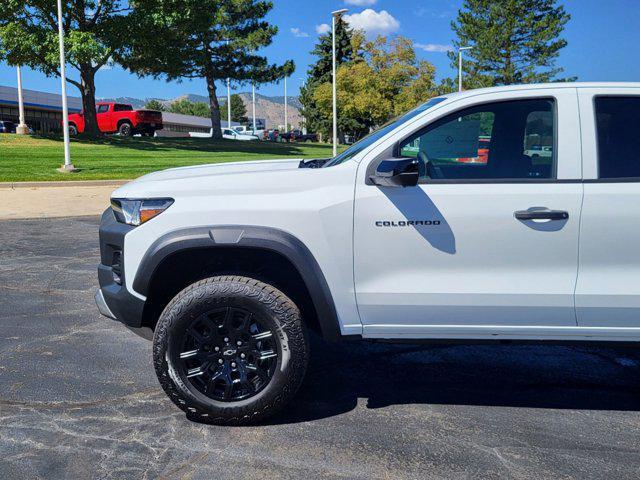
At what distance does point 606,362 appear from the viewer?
15.1 feet

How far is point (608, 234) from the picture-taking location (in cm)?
329

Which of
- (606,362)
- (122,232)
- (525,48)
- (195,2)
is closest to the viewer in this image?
(122,232)

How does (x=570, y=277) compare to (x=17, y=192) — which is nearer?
(x=570, y=277)

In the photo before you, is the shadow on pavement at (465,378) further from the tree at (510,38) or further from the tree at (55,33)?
the tree at (510,38)

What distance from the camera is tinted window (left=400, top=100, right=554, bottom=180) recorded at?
348 cm

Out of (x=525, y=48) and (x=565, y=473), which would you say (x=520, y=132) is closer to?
(x=565, y=473)

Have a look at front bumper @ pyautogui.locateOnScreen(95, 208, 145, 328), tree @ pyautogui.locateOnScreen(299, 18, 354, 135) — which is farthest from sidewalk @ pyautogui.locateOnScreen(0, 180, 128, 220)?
tree @ pyautogui.locateOnScreen(299, 18, 354, 135)

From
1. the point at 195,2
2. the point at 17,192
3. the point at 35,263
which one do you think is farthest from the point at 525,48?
the point at 35,263

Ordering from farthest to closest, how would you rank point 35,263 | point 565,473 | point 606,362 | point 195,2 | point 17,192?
1. point 195,2
2. point 17,192
3. point 35,263
4. point 606,362
5. point 565,473

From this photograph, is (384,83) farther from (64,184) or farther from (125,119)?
(64,184)

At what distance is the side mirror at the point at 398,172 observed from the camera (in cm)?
325

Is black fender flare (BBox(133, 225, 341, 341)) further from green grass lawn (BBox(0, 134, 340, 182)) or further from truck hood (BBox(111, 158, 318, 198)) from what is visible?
green grass lawn (BBox(0, 134, 340, 182))

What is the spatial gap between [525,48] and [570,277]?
5239 cm

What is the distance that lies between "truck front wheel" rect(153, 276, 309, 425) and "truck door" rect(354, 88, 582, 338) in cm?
46
